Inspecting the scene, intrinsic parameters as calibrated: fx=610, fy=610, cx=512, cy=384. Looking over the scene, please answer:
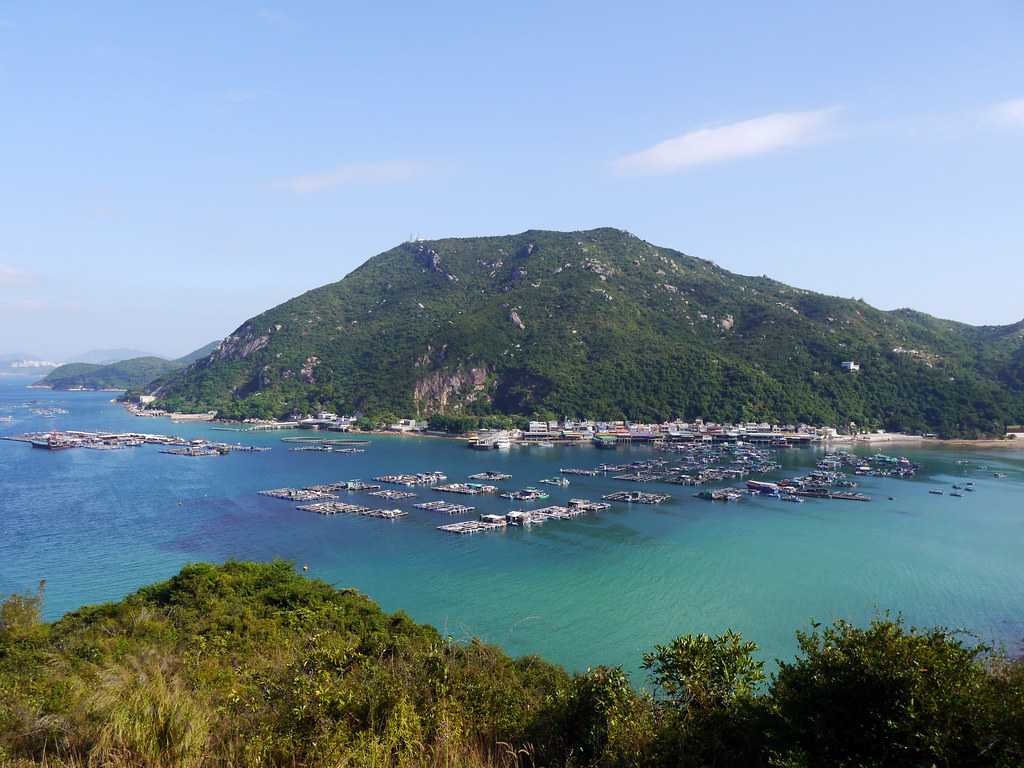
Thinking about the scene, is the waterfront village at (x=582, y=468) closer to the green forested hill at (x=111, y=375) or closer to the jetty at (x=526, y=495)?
the jetty at (x=526, y=495)

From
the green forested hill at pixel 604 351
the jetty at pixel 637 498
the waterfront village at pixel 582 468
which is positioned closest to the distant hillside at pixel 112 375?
the green forested hill at pixel 604 351

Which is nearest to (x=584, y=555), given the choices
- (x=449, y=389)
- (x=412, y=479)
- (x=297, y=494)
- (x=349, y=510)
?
(x=349, y=510)

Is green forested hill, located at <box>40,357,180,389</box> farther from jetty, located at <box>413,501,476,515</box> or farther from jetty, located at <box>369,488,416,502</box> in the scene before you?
jetty, located at <box>413,501,476,515</box>

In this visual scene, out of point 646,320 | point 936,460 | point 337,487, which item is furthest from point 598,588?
point 646,320

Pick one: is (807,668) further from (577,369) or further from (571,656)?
(577,369)

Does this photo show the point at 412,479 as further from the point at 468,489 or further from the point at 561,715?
the point at 561,715

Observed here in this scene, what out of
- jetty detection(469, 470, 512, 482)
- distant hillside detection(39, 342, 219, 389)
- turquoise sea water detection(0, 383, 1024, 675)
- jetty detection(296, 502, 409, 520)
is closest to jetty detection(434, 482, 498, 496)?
turquoise sea water detection(0, 383, 1024, 675)
